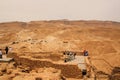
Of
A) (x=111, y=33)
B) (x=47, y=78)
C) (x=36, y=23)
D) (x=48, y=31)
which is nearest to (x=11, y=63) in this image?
(x=47, y=78)

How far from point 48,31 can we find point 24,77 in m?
37.7

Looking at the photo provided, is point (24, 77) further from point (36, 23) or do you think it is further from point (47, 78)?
point (36, 23)

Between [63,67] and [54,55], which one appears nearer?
[63,67]

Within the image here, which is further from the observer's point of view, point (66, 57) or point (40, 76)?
point (66, 57)

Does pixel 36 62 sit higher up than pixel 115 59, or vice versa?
pixel 36 62

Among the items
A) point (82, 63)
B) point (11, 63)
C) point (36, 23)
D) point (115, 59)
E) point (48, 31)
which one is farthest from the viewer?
point (36, 23)

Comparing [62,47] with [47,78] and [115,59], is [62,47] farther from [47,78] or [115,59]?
[47,78]

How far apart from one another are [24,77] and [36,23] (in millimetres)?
60146

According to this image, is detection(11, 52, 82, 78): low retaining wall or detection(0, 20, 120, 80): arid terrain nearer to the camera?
detection(0, 20, 120, 80): arid terrain

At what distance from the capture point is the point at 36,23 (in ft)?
231

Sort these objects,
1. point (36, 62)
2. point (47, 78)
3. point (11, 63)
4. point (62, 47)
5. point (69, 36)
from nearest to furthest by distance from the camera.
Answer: point (47, 78) → point (36, 62) → point (11, 63) → point (62, 47) → point (69, 36)

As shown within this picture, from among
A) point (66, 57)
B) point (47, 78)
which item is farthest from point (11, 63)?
point (47, 78)

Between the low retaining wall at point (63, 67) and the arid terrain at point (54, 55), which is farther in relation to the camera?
the low retaining wall at point (63, 67)

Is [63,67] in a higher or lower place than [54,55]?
lower
